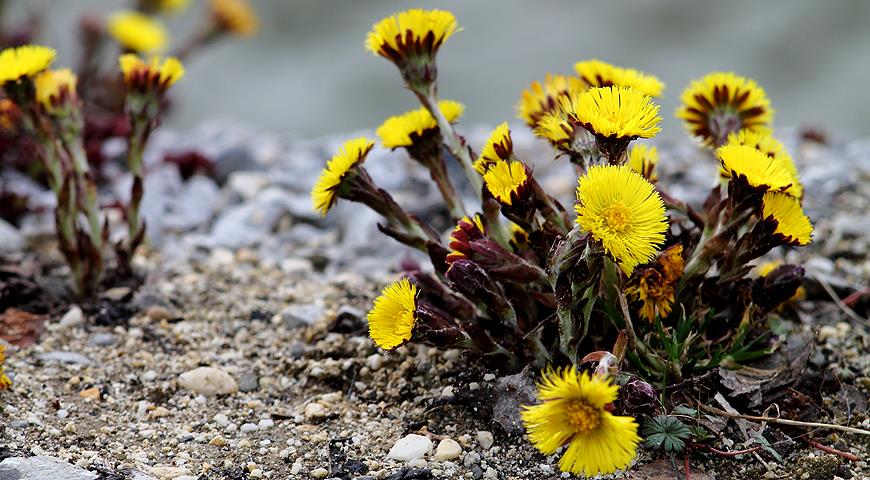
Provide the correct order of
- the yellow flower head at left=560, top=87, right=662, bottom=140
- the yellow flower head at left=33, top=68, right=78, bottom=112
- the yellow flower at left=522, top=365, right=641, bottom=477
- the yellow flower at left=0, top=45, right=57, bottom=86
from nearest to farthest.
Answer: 1. the yellow flower at left=522, top=365, right=641, bottom=477
2. the yellow flower head at left=560, top=87, right=662, bottom=140
3. the yellow flower at left=0, top=45, right=57, bottom=86
4. the yellow flower head at left=33, top=68, right=78, bottom=112

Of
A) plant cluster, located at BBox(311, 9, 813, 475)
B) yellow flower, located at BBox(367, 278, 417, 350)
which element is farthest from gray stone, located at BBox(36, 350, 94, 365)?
yellow flower, located at BBox(367, 278, 417, 350)

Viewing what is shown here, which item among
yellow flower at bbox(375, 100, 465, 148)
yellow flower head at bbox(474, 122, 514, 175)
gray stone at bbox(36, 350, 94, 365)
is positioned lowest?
gray stone at bbox(36, 350, 94, 365)

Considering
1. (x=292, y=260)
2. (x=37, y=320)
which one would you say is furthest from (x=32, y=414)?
(x=292, y=260)

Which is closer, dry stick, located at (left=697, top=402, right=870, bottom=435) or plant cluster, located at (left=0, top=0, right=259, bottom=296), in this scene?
dry stick, located at (left=697, top=402, right=870, bottom=435)

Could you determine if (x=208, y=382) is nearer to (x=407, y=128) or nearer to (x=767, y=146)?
(x=407, y=128)

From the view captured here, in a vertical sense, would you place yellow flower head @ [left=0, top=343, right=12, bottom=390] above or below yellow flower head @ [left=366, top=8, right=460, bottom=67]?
below

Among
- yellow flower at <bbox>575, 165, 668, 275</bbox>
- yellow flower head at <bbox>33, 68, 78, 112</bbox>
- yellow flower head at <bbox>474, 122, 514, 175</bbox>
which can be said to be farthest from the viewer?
yellow flower head at <bbox>33, 68, 78, 112</bbox>

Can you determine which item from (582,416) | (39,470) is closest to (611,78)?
(582,416)

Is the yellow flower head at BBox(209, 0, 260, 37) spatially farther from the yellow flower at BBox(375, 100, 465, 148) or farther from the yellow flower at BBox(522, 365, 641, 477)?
the yellow flower at BBox(522, 365, 641, 477)

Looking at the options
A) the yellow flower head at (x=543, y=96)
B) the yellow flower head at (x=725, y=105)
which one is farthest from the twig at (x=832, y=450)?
the yellow flower head at (x=543, y=96)
